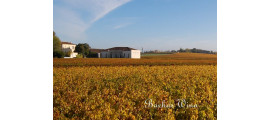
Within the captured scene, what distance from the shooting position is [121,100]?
405cm
